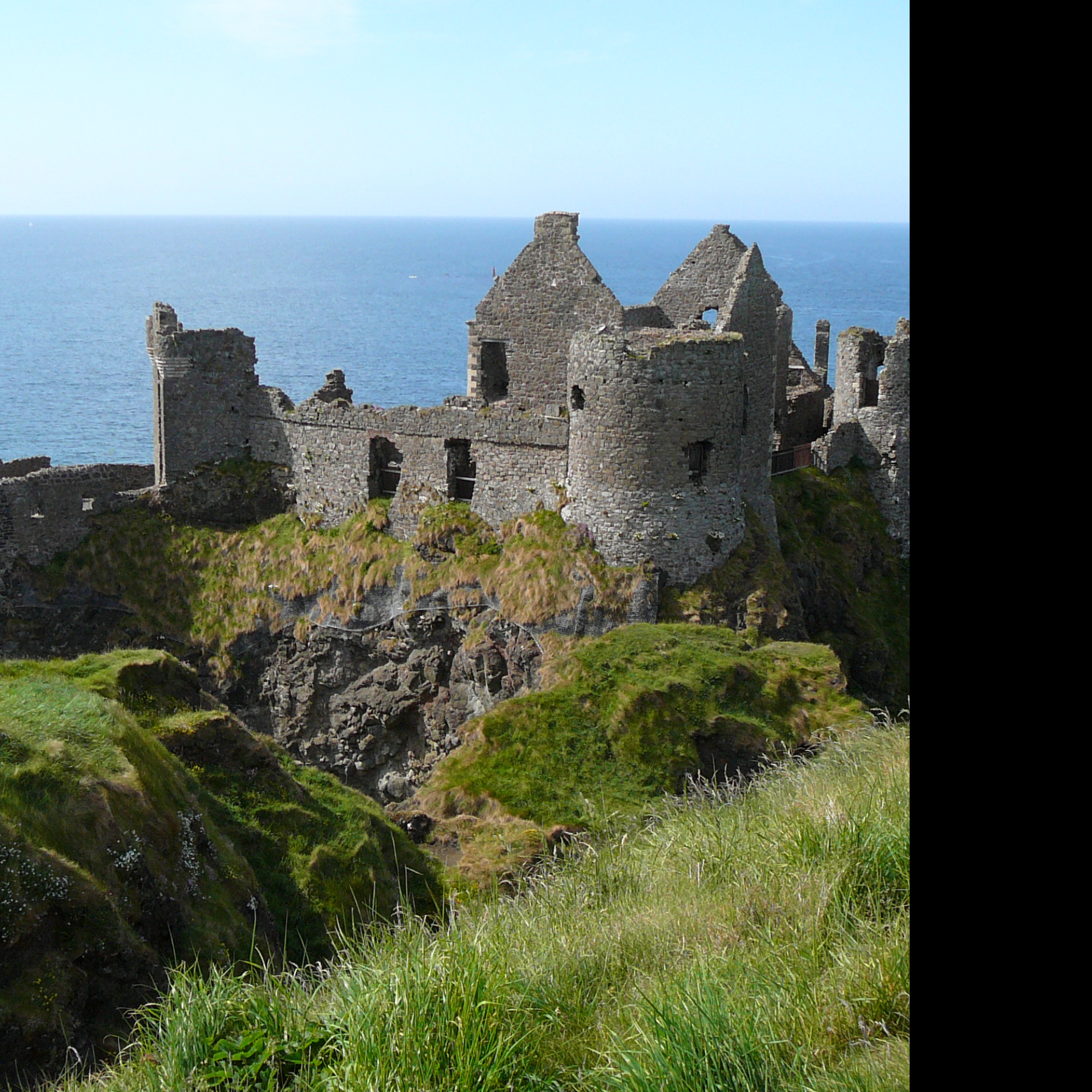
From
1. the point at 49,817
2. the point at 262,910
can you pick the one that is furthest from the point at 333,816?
the point at 49,817

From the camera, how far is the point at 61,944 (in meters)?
9.75

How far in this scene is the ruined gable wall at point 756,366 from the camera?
2497cm

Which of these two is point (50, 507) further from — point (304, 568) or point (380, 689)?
point (380, 689)

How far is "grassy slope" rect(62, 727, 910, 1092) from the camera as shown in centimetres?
627

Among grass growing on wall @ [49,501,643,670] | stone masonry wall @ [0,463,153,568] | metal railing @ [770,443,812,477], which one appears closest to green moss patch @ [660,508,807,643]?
grass growing on wall @ [49,501,643,670]

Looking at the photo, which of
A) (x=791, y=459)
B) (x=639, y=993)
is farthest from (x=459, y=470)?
(x=639, y=993)

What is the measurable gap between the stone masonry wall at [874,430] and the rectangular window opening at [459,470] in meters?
8.61

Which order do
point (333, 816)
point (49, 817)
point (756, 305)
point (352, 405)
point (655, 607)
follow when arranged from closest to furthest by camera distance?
point (49, 817) → point (333, 816) → point (655, 607) → point (756, 305) → point (352, 405)

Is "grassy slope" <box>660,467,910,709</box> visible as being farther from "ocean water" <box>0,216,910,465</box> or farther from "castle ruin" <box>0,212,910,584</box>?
"ocean water" <box>0,216,910,465</box>

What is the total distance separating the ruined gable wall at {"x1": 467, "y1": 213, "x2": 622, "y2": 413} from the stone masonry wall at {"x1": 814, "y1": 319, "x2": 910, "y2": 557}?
20.6ft

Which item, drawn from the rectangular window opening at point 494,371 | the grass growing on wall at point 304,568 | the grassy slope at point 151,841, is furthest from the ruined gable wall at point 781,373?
the grassy slope at point 151,841

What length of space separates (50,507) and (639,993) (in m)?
23.3

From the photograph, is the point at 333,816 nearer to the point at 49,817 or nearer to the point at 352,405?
the point at 49,817
